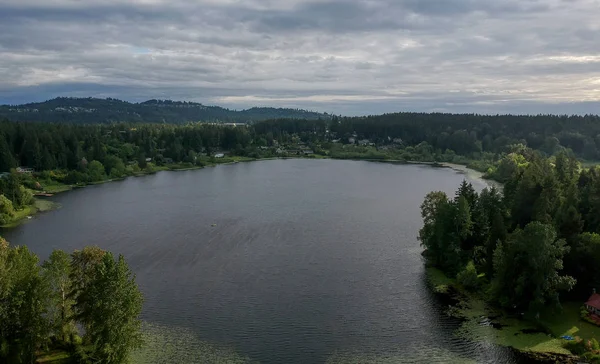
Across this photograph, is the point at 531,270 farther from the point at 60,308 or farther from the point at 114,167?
the point at 114,167

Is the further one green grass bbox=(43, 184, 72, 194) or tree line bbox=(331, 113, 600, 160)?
tree line bbox=(331, 113, 600, 160)

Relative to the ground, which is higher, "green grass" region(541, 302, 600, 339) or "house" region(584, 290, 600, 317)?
"house" region(584, 290, 600, 317)

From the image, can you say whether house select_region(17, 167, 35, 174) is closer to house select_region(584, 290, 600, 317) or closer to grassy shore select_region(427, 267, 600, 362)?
grassy shore select_region(427, 267, 600, 362)

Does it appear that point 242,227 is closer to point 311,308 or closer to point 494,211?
point 311,308

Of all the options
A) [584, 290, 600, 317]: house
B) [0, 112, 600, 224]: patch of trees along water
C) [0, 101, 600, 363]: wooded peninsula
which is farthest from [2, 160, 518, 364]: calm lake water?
[0, 112, 600, 224]: patch of trees along water

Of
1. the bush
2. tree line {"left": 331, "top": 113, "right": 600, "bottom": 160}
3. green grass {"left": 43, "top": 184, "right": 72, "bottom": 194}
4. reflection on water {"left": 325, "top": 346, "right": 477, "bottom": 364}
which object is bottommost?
green grass {"left": 43, "top": 184, "right": 72, "bottom": 194}

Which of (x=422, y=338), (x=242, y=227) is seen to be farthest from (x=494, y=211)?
(x=242, y=227)

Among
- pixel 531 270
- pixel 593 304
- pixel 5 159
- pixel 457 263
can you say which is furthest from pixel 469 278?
pixel 5 159

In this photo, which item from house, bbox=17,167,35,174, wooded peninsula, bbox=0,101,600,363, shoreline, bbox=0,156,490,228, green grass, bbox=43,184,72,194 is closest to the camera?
wooded peninsula, bbox=0,101,600,363
